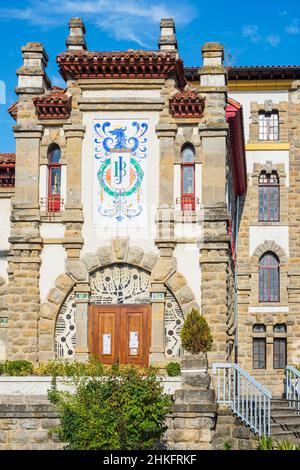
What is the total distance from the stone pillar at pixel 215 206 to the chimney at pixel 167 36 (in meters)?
1.00

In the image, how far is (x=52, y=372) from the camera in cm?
2756

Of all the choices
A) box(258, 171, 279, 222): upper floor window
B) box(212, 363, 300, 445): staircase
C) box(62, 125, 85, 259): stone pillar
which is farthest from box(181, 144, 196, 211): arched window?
box(258, 171, 279, 222): upper floor window

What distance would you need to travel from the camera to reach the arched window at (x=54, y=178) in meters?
31.8

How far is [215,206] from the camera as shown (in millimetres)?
31172

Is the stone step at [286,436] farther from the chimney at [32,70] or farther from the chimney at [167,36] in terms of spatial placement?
the chimney at [32,70]

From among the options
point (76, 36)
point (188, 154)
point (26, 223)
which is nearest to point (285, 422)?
point (188, 154)

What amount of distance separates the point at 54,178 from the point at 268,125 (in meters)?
15.7

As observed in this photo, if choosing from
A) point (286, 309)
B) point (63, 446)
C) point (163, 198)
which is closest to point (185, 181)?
point (163, 198)

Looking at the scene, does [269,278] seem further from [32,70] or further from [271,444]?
[271,444]

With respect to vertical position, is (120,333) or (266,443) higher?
(120,333)

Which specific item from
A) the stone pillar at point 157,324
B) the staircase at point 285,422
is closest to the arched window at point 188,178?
the stone pillar at point 157,324

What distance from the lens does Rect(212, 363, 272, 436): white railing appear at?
26.5 meters

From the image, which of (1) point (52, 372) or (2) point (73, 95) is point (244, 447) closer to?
(1) point (52, 372)
